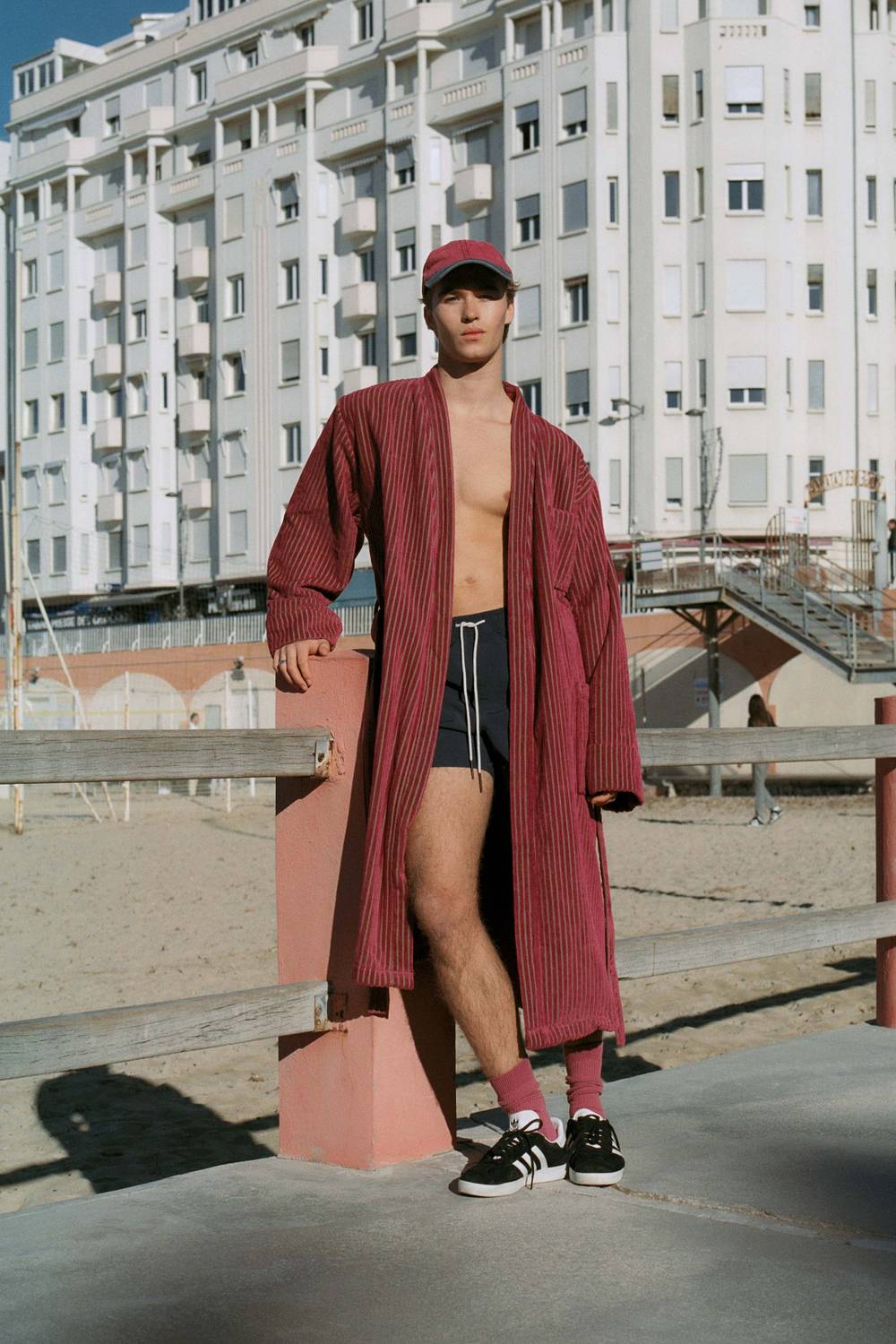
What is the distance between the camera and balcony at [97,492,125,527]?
5559 cm

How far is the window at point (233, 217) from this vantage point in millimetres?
51781

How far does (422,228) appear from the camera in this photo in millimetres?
46406

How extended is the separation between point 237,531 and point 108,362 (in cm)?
908

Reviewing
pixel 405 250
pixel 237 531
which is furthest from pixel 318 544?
Result: pixel 237 531

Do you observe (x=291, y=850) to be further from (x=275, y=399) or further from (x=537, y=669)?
(x=275, y=399)

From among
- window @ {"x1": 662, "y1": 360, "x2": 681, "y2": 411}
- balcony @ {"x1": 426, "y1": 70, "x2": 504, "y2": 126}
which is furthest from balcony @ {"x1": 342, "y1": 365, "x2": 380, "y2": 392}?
window @ {"x1": 662, "y1": 360, "x2": 681, "y2": 411}

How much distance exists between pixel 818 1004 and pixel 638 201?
37.7m

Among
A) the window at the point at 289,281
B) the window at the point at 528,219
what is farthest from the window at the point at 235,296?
the window at the point at 528,219

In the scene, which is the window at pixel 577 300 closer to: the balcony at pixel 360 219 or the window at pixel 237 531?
the balcony at pixel 360 219

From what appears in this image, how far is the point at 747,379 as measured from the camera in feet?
138

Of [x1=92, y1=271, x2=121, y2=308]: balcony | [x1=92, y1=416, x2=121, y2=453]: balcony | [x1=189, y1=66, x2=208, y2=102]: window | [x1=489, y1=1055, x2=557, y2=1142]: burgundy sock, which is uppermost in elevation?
[x1=189, y1=66, x2=208, y2=102]: window

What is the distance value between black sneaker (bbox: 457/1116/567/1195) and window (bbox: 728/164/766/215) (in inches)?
1621

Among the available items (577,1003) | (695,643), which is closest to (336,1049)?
(577,1003)

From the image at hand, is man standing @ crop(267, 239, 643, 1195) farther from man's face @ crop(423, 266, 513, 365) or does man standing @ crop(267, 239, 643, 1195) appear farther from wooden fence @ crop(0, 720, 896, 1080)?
wooden fence @ crop(0, 720, 896, 1080)
